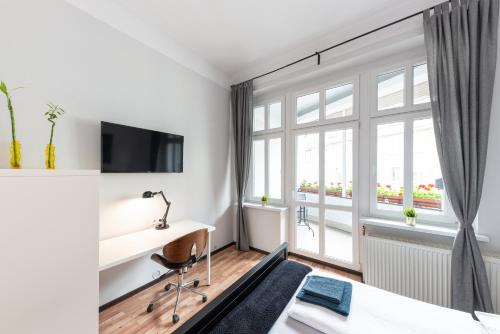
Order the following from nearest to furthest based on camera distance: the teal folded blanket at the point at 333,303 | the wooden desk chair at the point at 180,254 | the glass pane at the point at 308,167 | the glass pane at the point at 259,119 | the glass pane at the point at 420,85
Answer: the teal folded blanket at the point at 333,303 < the wooden desk chair at the point at 180,254 < the glass pane at the point at 420,85 < the glass pane at the point at 308,167 < the glass pane at the point at 259,119

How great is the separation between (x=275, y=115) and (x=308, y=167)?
107 cm

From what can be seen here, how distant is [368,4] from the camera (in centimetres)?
194

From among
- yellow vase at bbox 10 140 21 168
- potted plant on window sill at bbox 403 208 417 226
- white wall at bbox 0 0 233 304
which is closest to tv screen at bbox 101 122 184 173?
white wall at bbox 0 0 233 304

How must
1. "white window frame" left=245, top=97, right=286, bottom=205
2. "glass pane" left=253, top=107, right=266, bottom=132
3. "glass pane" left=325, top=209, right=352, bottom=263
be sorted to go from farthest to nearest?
1. "glass pane" left=253, top=107, right=266, bottom=132
2. "white window frame" left=245, top=97, right=286, bottom=205
3. "glass pane" left=325, top=209, right=352, bottom=263

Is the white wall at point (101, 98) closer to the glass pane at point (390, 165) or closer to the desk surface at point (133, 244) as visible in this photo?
the desk surface at point (133, 244)

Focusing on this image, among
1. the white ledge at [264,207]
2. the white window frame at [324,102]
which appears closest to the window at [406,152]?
the white window frame at [324,102]

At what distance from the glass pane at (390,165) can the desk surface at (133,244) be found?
2344 millimetres

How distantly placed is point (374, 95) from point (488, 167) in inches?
48.4

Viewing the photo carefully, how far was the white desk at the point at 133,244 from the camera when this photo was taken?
4.88ft

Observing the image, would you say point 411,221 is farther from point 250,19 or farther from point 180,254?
point 250,19

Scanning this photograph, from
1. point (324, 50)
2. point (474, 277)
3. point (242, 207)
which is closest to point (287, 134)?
point (324, 50)

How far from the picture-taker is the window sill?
171 cm

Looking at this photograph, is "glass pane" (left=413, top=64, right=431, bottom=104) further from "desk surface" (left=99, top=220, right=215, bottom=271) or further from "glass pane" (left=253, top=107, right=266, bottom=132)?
"desk surface" (left=99, top=220, right=215, bottom=271)

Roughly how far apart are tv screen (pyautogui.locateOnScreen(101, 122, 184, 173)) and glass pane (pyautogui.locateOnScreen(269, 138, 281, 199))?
1.48 meters
